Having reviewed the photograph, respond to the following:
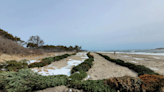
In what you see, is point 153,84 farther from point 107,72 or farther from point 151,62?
point 151,62

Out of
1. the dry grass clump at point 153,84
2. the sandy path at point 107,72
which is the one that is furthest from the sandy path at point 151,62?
the dry grass clump at point 153,84

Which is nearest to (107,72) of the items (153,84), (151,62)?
(153,84)

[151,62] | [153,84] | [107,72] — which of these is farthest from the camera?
[151,62]

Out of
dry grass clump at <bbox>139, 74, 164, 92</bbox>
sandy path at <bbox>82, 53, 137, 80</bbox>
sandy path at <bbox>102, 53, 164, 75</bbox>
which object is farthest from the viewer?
sandy path at <bbox>102, 53, 164, 75</bbox>

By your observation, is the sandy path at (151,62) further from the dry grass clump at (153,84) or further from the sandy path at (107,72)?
the dry grass clump at (153,84)

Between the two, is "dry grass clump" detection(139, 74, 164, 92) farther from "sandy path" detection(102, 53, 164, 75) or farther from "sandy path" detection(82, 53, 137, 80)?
"sandy path" detection(102, 53, 164, 75)

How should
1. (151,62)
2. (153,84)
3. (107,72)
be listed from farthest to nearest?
(151,62), (107,72), (153,84)

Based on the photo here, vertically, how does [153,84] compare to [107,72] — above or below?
above

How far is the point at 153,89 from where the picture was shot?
221 cm

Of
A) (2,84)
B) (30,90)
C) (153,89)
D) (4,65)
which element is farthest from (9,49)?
(153,89)

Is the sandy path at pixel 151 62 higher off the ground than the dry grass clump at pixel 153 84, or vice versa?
the dry grass clump at pixel 153 84

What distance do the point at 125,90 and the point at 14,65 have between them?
22.5ft

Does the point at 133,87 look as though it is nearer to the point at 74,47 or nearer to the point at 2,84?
the point at 2,84

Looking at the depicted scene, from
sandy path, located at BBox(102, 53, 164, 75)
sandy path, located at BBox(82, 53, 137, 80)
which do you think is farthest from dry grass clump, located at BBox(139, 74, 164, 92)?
sandy path, located at BBox(102, 53, 164, 75)
